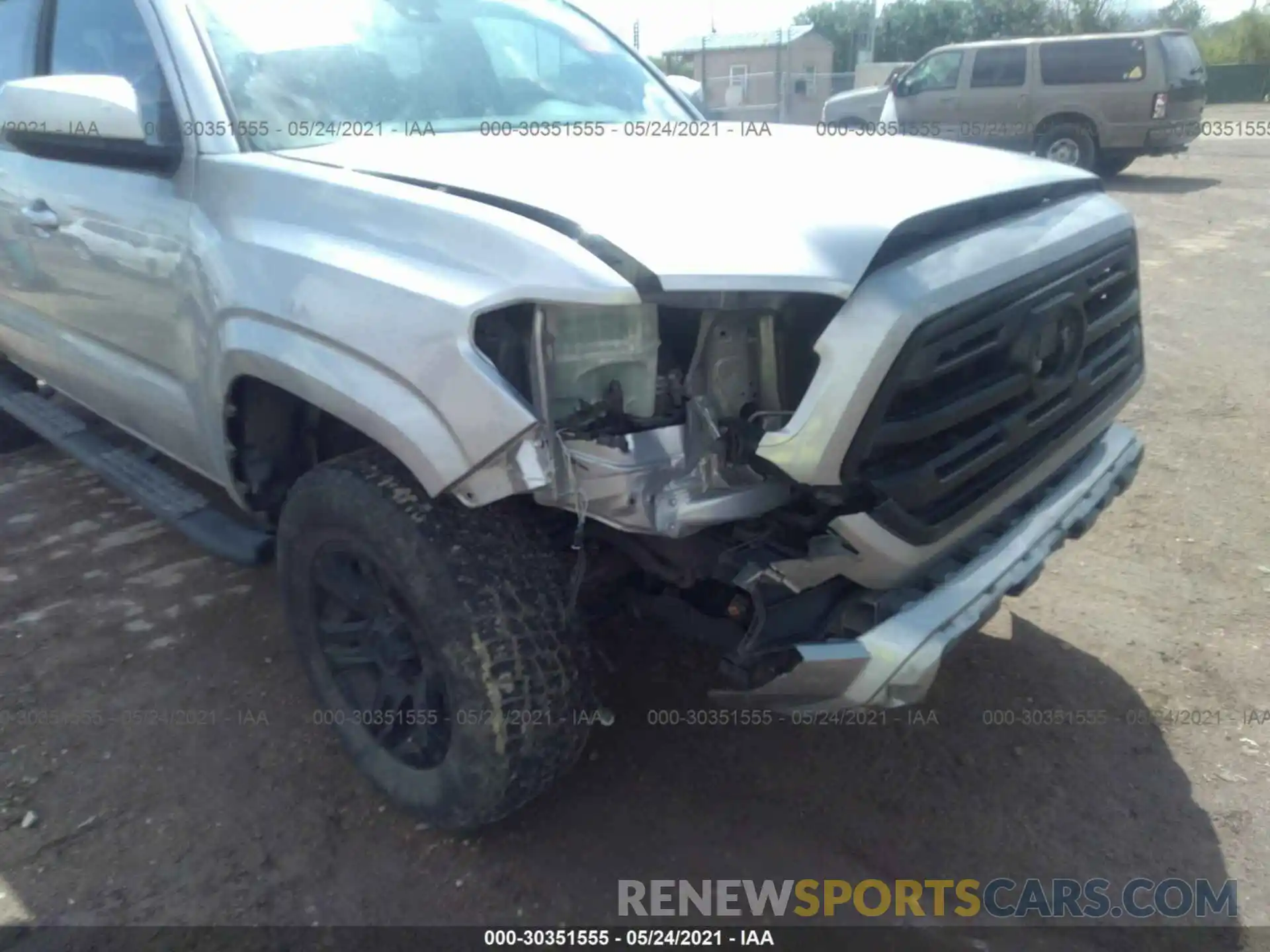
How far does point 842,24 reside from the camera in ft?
163

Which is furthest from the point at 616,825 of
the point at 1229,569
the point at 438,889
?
the point at 1229,569

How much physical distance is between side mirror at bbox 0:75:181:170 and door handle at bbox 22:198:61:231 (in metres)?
0.44

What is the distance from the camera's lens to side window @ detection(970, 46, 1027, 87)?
602 inches

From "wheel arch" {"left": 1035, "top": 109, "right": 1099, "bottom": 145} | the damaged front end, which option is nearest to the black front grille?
the damaged front end

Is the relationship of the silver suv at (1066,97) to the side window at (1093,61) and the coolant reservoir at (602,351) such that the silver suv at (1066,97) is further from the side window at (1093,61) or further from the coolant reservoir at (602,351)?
the coolant reservoir at (602,351)

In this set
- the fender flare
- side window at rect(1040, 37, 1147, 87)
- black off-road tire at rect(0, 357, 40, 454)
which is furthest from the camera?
side window at rect(1040, 37, 1147, 87)

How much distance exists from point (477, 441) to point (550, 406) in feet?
0.52

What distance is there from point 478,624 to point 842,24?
2096 inches

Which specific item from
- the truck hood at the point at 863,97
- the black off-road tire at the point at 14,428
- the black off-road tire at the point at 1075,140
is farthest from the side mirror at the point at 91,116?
the truck hood at the point at 863,97

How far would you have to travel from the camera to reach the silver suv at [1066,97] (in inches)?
560

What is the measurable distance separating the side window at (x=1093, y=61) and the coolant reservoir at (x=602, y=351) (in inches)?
589

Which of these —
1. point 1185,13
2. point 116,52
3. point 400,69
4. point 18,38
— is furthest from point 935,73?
point 1185,13

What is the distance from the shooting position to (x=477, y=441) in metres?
2.01

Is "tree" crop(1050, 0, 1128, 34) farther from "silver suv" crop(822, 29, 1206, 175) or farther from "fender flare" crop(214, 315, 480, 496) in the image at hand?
"fender flare" crop(214, 315, 480, 496)
